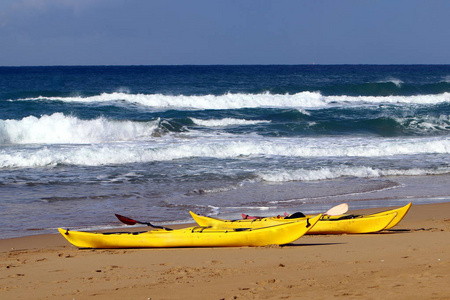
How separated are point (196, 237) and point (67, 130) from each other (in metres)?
14.5

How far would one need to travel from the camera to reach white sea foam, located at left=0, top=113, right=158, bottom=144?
62.8 feet

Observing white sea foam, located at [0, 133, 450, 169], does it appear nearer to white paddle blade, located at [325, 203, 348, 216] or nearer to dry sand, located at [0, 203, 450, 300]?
dry sand, located at [0, 203, 450, 300]

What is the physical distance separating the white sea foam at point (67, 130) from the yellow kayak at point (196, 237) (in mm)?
12935

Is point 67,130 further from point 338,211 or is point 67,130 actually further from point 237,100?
point 338,211

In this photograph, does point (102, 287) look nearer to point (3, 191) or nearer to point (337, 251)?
point (337, 251)

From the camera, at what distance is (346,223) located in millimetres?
7301

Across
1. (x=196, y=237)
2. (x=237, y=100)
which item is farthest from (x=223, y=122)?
(x=196, y=237)

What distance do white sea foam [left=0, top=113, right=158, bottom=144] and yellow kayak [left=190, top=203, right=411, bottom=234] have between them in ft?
42.5

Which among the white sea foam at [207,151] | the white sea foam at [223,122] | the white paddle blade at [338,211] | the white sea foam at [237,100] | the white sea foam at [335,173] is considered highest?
the white sea foam at [237,100]

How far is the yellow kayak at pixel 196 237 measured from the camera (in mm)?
6379

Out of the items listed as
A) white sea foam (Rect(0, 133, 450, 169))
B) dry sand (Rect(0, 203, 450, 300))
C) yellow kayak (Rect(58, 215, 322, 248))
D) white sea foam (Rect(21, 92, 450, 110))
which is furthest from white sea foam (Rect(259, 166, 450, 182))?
white sea foam (Rect(21, 92, 450, 110))

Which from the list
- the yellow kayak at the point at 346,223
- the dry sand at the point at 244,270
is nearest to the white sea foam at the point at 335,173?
the yellow kayak at the point at 346,223

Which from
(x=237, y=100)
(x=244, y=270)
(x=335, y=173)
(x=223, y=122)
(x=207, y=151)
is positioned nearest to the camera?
(x=244, y=270)

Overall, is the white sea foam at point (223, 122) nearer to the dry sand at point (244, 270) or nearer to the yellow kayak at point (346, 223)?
the yellow kayak at point (346, 223)
